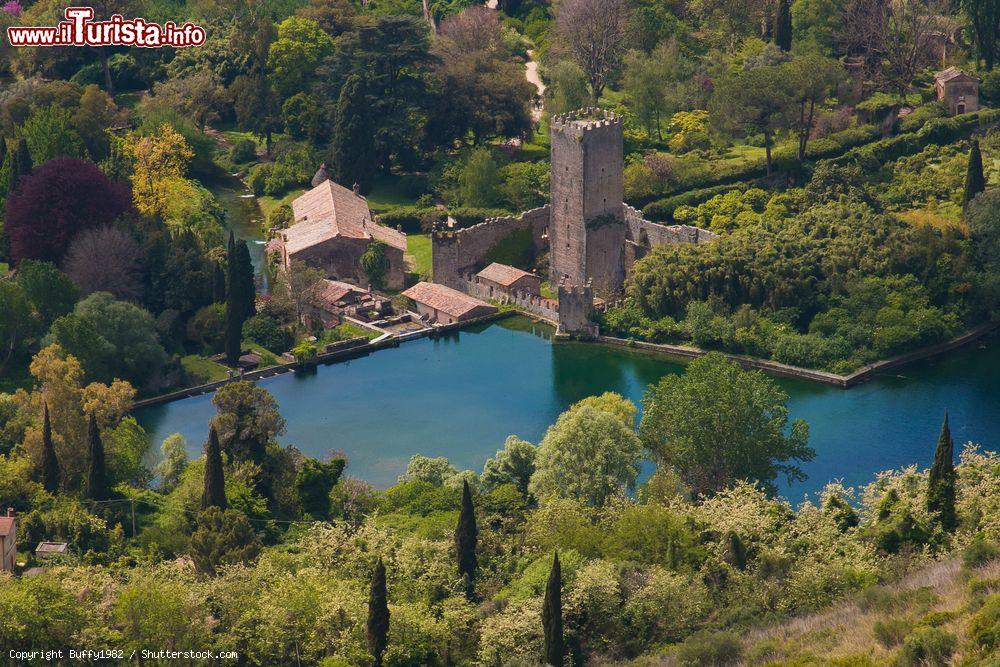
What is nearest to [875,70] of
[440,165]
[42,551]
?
[440,165]

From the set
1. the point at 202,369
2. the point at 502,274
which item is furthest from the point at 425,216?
the point at 202,369

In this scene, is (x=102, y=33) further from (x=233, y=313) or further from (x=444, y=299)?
(x=233, y=313)

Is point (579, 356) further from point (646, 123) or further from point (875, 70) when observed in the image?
point (875, 70)

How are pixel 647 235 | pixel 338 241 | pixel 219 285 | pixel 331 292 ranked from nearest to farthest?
pixel 219 285 → pixel 331 292 → pixel 647 235 → pixel 338 241

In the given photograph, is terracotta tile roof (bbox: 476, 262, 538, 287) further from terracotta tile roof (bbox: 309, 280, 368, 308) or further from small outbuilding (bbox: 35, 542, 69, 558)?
small outbuilding (bbox: 35, 542, 69, 558)

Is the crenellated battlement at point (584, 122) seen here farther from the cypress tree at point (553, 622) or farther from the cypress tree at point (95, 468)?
the cypress tree at point (553, 622)

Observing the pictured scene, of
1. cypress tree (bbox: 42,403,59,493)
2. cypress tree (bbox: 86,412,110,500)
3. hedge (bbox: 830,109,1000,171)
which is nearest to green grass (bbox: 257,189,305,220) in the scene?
hedge (bbox: 830,109,1000,171)

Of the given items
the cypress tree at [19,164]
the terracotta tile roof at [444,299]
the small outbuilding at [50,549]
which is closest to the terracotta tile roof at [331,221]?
the terracotta tile roof at [444,299]
